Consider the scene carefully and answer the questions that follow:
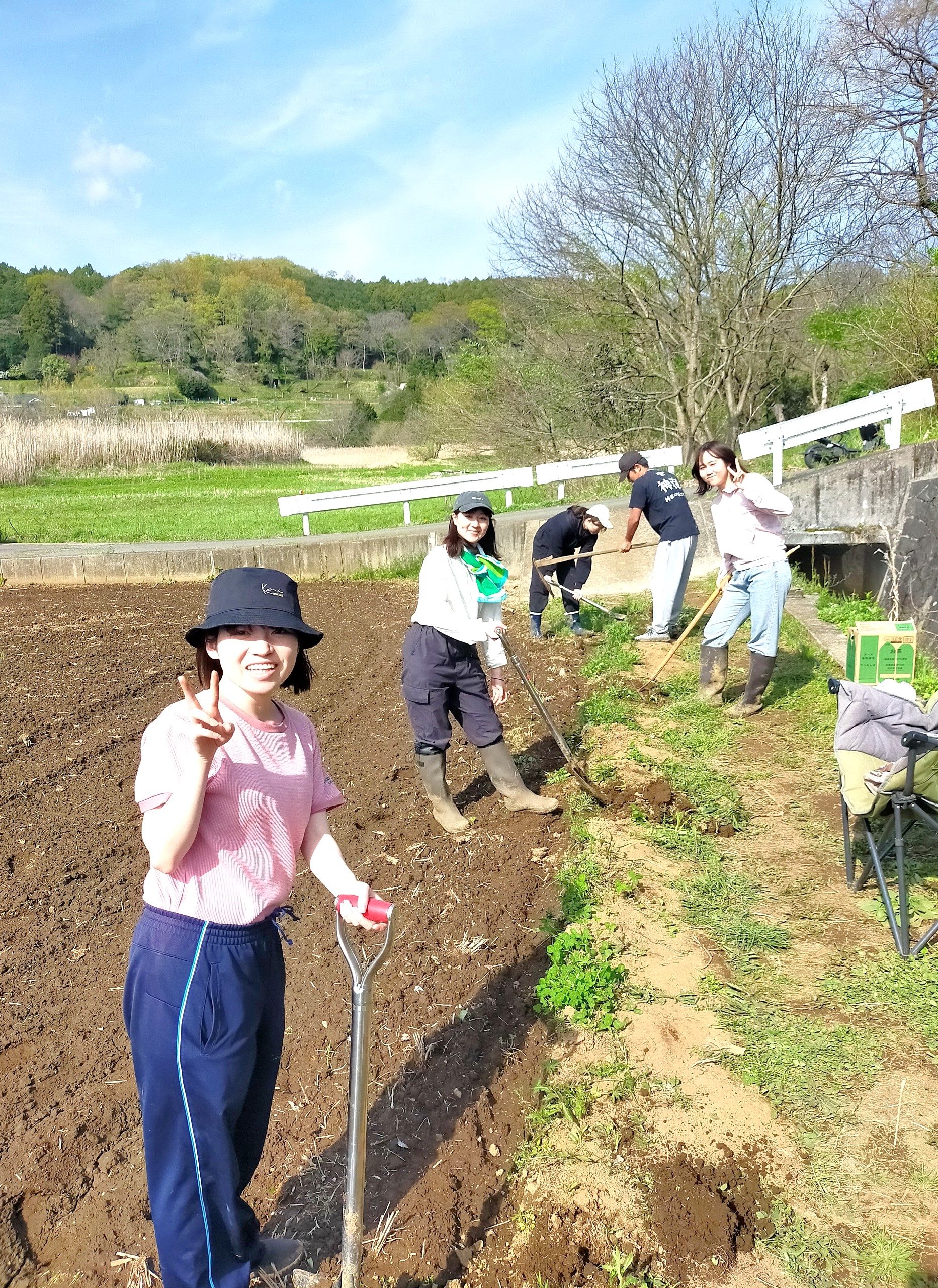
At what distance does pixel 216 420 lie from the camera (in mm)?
38312

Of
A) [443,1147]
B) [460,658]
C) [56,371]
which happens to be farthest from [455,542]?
[56,371]

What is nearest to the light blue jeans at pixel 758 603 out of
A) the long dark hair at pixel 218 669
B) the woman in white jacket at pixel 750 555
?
the woman in white jacket at pixel 750 555

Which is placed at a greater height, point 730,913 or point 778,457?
point 778,457

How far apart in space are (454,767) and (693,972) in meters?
2.65

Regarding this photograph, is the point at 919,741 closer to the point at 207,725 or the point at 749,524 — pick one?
the point at 207,725

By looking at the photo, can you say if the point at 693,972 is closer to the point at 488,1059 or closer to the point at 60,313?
the point at 488,1059

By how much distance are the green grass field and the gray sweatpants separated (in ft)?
21.2

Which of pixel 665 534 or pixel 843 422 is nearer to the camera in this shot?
pixel 665 534

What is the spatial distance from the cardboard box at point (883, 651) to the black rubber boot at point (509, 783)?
6.22ft

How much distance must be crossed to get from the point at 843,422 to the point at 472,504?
7.83 metres

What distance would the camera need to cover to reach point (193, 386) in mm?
70375

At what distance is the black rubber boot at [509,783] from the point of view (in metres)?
5.04

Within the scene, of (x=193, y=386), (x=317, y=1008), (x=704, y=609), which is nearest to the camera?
(x=317, y=1008)

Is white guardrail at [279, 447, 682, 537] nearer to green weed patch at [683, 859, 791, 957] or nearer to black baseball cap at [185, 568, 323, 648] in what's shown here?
green weed patch at [683, 859, 791, 957]
